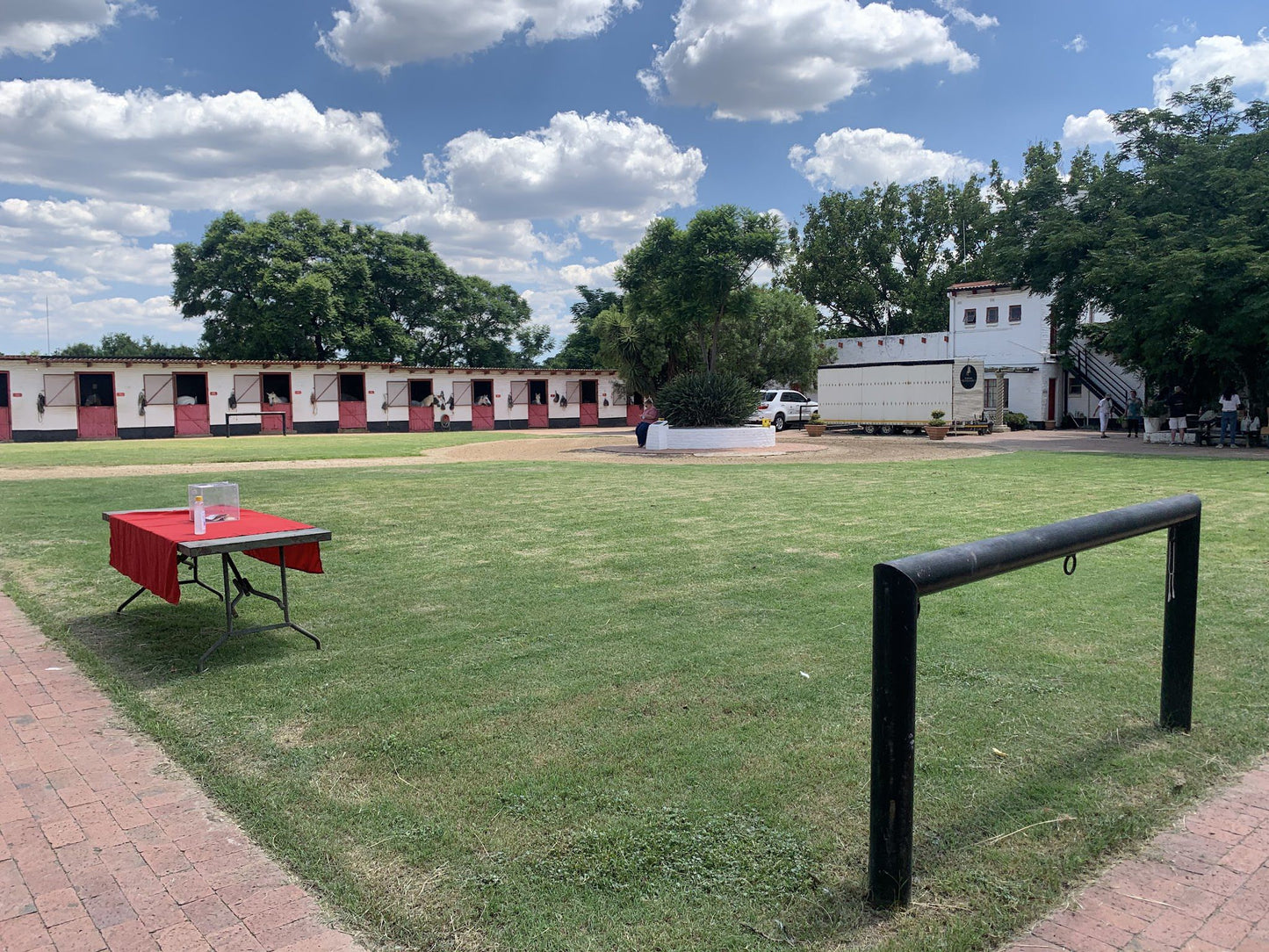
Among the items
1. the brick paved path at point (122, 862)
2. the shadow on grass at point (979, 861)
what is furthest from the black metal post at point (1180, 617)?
the brick paved path at point (122, 862)

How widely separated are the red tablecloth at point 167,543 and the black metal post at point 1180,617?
15.0ft

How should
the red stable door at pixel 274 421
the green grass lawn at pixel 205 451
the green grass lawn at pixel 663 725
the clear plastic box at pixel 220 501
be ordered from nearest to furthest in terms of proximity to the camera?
the green grass lawn at pixel 663 725, the clear plastic box at pixel 220 501, the green grass lawn at pixel 205 451, the red stable door at pixel 274 421

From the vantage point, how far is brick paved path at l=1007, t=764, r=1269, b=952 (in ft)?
8.39

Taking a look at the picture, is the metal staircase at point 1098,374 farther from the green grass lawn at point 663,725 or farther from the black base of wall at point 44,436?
the black base of wall at point 44,436

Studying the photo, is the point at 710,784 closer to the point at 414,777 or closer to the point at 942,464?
the point at 414,777

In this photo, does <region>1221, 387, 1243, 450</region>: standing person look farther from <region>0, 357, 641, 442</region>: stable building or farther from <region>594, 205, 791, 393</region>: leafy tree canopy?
<region>0, 357, 641, 442</region>: stable building

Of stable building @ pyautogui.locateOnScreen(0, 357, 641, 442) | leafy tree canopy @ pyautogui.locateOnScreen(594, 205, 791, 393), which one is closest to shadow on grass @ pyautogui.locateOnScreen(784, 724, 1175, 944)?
leafy tree canopy @ pyautogui.locateOnScreen(594, 205, 791, 393)

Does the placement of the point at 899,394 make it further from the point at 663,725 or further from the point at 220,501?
the point at 663,725

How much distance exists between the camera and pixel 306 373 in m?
39.7

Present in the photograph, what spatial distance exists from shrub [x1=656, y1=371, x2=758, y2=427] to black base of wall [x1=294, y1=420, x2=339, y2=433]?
65.6 feet

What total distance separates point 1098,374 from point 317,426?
34.5 meters

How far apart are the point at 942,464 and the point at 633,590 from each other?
13599 mm

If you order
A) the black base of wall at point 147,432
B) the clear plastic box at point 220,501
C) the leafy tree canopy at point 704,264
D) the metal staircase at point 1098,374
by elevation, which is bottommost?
the black base of wall at point 147,432

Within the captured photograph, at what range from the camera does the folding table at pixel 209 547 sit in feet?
16.7
